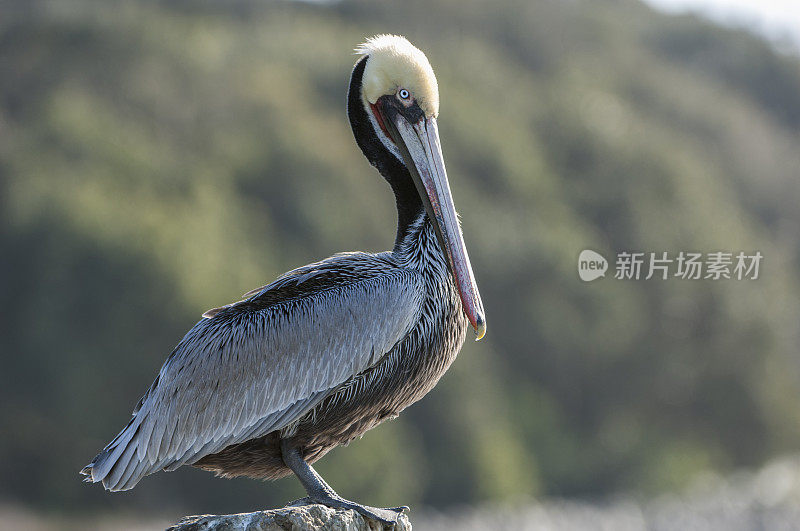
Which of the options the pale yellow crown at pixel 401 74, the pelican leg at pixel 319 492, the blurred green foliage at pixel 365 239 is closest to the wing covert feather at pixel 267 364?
the pelican leg at pixel 319 492

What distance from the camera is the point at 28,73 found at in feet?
103

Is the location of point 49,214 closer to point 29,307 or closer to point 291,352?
point 29,307

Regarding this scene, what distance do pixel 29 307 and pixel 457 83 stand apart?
17364 millimetres

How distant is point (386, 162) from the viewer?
19.0ft

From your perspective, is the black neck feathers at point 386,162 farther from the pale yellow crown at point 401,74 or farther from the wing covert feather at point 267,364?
the wing covert feather at point 267,364

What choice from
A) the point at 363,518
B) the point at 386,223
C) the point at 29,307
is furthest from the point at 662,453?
the point at 363,518

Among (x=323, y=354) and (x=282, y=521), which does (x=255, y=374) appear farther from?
(x=282, y=521)

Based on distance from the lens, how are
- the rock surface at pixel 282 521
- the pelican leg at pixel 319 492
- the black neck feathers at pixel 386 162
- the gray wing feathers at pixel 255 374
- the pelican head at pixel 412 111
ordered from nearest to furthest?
the rock surface at pixel 282 521 → the pelican leg at pixel 319 492 → the gray wing feathers at pixel 255 374 → the pelican head at pixel 412 111 → the black neck feathers at pixel 386 162

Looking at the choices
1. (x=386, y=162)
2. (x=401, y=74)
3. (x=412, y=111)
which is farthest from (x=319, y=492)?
(x=401, y=74)

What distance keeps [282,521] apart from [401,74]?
2252 millimetres

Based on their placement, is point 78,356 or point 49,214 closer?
point 78,356

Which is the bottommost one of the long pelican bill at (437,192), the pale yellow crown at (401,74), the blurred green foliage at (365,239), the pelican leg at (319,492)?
the pelican leg at (319,492)

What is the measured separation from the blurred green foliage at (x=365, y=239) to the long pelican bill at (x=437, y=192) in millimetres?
16712

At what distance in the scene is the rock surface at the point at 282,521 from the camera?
481cm
